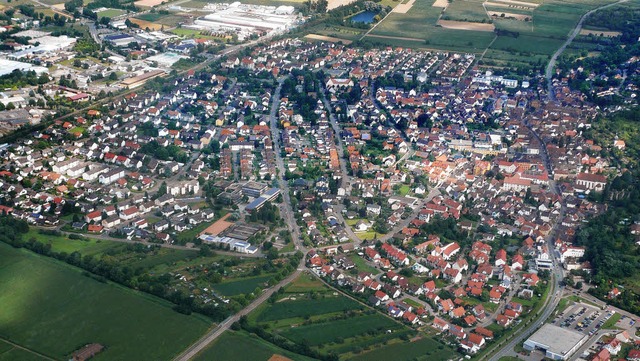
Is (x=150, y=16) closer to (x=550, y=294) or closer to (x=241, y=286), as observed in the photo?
(x=241, y=286)

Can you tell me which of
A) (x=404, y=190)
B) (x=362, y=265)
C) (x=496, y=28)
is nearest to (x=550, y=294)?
(x=362, y=265)

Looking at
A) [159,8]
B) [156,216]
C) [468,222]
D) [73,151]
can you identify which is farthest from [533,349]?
[159,8]

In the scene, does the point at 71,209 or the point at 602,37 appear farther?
the point at 602,37

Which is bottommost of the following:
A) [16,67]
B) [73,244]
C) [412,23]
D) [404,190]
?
[73,244]

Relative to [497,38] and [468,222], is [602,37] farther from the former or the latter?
[468,222]

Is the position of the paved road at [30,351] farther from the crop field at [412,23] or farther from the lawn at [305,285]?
the crop field at [412,23]

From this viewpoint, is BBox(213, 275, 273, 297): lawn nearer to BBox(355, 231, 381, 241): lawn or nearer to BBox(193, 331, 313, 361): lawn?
BBox(193, 331, 313, 361): lawn

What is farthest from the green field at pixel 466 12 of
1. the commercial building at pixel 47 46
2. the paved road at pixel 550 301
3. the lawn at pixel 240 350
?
the lawn at pixel 240 350
